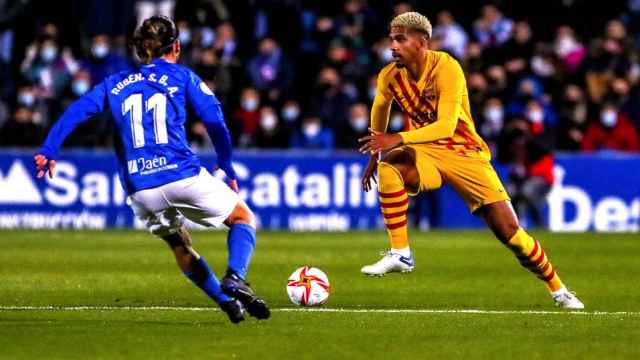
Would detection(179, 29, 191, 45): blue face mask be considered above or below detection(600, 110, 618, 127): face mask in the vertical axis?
above

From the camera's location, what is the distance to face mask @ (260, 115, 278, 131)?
77.7 feet

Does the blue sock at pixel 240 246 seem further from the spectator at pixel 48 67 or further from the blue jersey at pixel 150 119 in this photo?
the spectator at pixel 48 67

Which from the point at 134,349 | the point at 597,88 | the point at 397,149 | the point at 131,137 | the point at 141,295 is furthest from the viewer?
the point at 597,88

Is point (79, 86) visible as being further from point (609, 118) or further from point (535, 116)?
point (609, 118)

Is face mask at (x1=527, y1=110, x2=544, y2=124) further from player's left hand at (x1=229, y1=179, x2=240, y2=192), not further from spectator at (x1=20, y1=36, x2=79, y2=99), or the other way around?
player's left hand at (x1=229, y1=179, x2=240, y2=192)

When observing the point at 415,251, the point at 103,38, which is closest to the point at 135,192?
the point at 415,251

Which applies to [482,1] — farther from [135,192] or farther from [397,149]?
[135,192]

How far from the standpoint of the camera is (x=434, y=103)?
1145 cm

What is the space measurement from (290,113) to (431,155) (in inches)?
503

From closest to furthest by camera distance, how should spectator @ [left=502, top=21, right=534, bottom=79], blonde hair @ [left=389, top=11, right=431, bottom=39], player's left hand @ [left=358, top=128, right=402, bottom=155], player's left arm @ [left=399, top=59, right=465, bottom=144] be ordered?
player's left hand @ [left=358, top=128, right=402, bottom=155]
player's left arm @ [left=399, top=59, right=465, bottom=144]
blonde hair @ [left=389, top=11, right=431, bottom=39]
spectator @ [left=502, top=21, right=534, bottom=79]

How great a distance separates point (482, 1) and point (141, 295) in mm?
14825

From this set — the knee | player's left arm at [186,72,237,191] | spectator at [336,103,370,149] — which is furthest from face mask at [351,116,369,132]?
player's left arm at [186,72,237,191]

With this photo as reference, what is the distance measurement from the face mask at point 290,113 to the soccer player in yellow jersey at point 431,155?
12.3 metres

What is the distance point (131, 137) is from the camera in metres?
9.79
